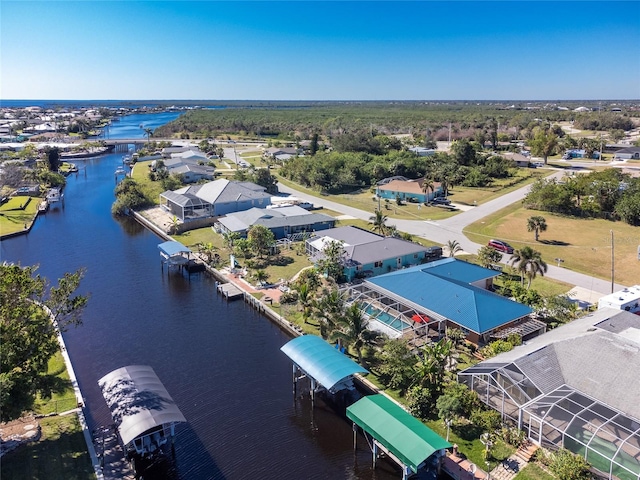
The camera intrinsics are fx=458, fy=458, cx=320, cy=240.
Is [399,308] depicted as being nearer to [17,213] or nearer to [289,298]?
[289,298]

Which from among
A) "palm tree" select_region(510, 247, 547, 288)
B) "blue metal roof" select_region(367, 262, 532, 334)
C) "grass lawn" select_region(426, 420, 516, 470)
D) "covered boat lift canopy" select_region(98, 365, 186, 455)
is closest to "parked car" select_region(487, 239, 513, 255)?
"palm tree" select_region(510, 247, 547, 288)

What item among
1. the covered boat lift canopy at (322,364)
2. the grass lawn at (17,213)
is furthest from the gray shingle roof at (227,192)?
the covered boat lift canopy at (322,364)

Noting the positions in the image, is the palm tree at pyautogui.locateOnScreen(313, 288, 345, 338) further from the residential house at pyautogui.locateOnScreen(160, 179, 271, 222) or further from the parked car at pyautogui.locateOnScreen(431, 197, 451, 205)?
the parked car at pyautogui.locateOnScreen(431, 197, 451, 205)

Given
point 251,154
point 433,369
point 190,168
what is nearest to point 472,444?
point 433,369

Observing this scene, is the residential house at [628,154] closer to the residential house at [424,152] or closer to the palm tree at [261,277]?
the residential house at [424,152]

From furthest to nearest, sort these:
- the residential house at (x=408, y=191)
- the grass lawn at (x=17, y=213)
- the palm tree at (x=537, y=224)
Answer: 1. the residential house at (x=408, y=191)
2. the grass lawn at (x=17, y=213)
3. the palm tree at (x=537, y=224)

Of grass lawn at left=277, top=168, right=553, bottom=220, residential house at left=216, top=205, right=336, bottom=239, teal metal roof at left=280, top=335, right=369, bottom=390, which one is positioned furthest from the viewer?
grass lawn at left=277, top=168, right=553, bottom=220

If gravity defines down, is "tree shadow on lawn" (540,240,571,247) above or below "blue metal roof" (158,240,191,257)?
below
